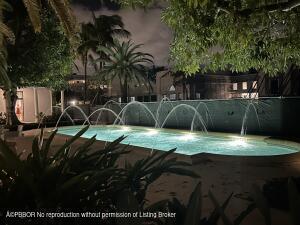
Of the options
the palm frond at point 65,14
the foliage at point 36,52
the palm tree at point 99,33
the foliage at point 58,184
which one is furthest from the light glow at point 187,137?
the palm tree at point 99,33

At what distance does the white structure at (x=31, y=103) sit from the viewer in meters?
32.6

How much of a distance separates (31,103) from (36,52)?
12.0 m

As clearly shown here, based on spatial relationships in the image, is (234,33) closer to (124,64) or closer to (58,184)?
(58,184)

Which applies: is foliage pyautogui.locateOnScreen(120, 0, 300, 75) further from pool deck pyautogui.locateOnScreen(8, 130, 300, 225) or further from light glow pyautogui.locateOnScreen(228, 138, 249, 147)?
light glow pyautogui.locateOnScreen(228, 138, 249, 147)

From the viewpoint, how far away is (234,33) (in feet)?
21.2

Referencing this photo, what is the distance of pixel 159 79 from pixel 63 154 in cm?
5009

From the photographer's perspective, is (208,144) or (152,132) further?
(152,132)

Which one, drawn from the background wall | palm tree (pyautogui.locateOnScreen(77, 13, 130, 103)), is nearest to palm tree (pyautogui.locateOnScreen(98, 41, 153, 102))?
palm tree (pyautogui.locateOnScreen(77, 13, 130, 103))

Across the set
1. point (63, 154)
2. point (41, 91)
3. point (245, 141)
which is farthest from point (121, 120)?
point (63, 154)

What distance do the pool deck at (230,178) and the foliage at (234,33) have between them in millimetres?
2369

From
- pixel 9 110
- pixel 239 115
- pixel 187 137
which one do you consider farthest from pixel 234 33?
pixel 9 110

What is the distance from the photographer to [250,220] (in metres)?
5.07

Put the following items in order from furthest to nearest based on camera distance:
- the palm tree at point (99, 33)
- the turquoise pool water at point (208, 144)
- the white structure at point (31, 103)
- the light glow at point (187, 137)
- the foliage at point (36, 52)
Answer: the palm tree at point (99, 33), the white structure at point (31, 103), the foliage at point (36, 52), the light glow at point (187, 137), the turquoise pool water at point (208, 144)

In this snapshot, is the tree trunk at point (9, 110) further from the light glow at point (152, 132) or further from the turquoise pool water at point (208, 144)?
the turquoise pool water at point (208, 144)
